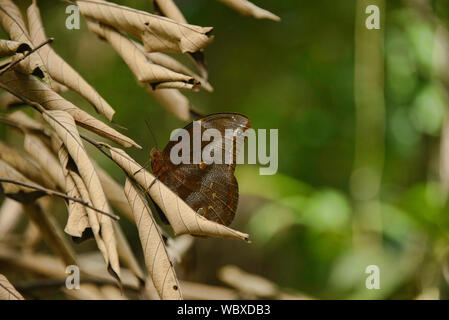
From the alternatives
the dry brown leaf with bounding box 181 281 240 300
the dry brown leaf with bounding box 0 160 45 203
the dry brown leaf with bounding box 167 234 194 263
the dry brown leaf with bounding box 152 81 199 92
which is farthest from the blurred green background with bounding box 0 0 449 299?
the dry brown leaf with bounding box 152 81 199 92

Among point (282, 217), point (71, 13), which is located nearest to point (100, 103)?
point (71, 13)

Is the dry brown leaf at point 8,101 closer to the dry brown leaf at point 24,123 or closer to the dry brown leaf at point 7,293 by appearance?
the dry brown leaf at point 24,123

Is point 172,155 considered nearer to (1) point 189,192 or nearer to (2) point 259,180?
(1) point 189,192

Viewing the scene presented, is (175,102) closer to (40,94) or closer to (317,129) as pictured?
(40,94)

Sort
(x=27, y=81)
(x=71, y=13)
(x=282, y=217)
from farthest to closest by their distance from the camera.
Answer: (x=282, y=217), (x=71, y=13), (x=27, y=81)

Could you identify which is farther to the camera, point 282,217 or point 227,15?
point 227,15

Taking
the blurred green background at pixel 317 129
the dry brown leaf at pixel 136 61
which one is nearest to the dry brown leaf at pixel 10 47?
the dry brown leaf at pixel 136 61

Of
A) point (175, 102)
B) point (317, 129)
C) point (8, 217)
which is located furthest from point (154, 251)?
point (317, 129)

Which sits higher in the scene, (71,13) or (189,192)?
(71,13)
